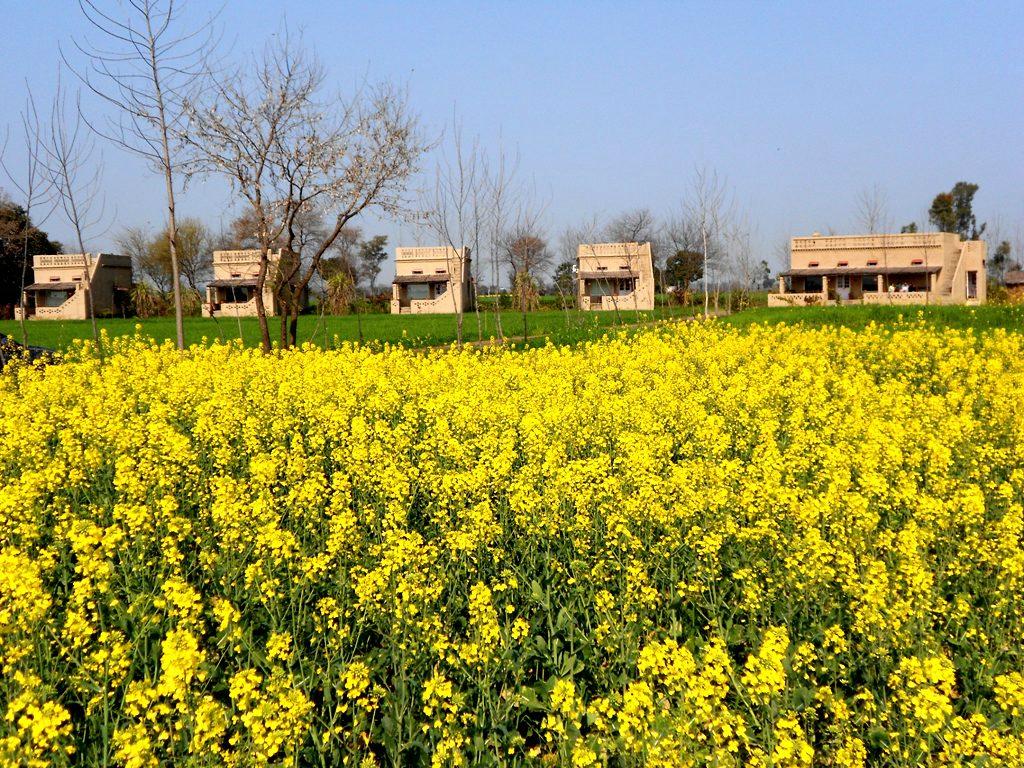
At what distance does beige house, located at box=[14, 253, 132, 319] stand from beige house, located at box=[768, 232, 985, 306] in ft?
163

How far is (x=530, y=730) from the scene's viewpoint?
151 inches

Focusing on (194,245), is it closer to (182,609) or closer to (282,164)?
(282,164)

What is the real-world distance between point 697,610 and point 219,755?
2.69 m

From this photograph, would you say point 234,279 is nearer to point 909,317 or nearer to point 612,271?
point 612,271

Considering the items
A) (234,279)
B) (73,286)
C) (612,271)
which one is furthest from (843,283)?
(73,286)

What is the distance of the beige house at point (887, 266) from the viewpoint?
2175 inches

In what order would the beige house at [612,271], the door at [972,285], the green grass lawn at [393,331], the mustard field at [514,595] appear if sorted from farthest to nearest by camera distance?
the beige house at [612,271], the door at [972,285], the green grass lawn at [393,331], the mustard field at [514,595]

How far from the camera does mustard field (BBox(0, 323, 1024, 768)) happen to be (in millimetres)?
3246

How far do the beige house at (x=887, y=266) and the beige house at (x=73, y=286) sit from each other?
4970cm

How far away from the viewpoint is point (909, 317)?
23453 mm

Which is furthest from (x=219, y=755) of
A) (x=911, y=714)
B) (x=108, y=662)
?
(x=911, y=714)

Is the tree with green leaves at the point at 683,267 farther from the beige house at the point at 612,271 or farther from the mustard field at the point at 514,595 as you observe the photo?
the mustard field at the point at 514,595

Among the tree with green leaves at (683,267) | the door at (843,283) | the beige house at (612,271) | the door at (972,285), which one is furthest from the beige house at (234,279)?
the door at (972,285)

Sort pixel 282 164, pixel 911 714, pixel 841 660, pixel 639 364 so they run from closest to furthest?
pixel 911 714, pixel 841 660, pixel 639 364, pixel 282 164
